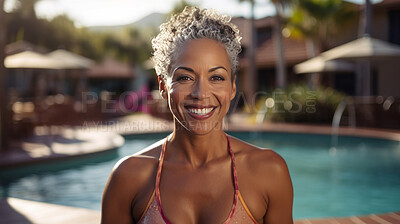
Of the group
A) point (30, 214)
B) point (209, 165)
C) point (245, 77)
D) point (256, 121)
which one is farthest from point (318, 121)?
point (209, 165)

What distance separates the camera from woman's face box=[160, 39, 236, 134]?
5.56ft

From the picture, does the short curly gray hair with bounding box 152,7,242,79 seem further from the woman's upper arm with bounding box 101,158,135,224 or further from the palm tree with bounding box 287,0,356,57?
the palm tree with bounding box 287,0,356,57

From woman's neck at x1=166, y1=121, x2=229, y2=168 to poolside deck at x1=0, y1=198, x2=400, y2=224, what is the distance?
7.77ft

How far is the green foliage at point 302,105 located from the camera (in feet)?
54.3

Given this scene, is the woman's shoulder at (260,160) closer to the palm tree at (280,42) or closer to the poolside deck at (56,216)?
the poolside deck at (56,216)

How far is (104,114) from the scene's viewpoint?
19.6 m

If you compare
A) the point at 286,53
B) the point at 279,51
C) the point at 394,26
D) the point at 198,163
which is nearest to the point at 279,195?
the point at 198,163

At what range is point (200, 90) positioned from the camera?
1696 millimetres

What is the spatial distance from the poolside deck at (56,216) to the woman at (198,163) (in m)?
2.34

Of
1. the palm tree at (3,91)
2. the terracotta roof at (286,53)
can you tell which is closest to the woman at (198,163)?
the palm tree at (3,91)

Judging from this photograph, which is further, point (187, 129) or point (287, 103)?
point (287, 103)

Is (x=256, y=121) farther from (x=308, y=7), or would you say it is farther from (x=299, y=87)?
(x=308, y=7)

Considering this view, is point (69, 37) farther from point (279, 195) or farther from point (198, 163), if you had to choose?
point (279, 195)

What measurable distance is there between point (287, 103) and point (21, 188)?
12.0m
